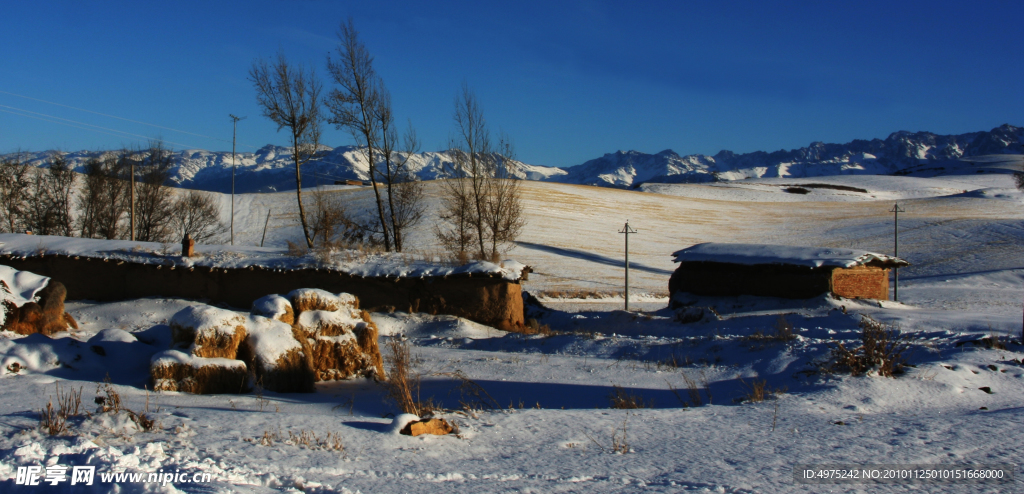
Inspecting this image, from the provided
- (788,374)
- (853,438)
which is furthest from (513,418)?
(788,374)

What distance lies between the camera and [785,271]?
21469mm

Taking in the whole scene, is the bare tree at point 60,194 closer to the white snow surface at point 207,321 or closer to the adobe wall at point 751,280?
the adobe wall at point 751,280

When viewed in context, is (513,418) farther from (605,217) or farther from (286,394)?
(605,217)

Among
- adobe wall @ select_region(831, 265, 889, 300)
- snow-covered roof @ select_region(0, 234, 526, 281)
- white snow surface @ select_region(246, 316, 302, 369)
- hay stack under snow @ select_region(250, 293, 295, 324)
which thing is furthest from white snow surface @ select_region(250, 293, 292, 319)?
adobe wall @ select_region(831, 265, 889, 300)

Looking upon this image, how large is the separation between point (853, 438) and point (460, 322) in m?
11.3

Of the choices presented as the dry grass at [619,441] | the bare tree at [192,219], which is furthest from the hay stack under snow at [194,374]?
the bare tree at [192,219]

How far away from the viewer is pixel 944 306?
25.1 meters

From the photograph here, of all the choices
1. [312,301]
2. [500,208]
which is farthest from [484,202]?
[312,301]

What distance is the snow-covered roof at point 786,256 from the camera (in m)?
20.9

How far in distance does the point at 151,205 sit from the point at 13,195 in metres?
7.01

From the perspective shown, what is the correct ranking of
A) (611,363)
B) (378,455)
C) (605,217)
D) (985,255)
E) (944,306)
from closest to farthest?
(378,455) → (611,363) → (944,306) → (985,255) → (605,217)

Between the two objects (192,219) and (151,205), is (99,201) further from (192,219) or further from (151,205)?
(192,219)

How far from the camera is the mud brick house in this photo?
2098 cm

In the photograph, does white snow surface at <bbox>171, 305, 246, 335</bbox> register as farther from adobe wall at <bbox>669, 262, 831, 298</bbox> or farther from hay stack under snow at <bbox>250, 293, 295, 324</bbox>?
adobe wall at <bbox>669, 262, 831, 298</bbox>
